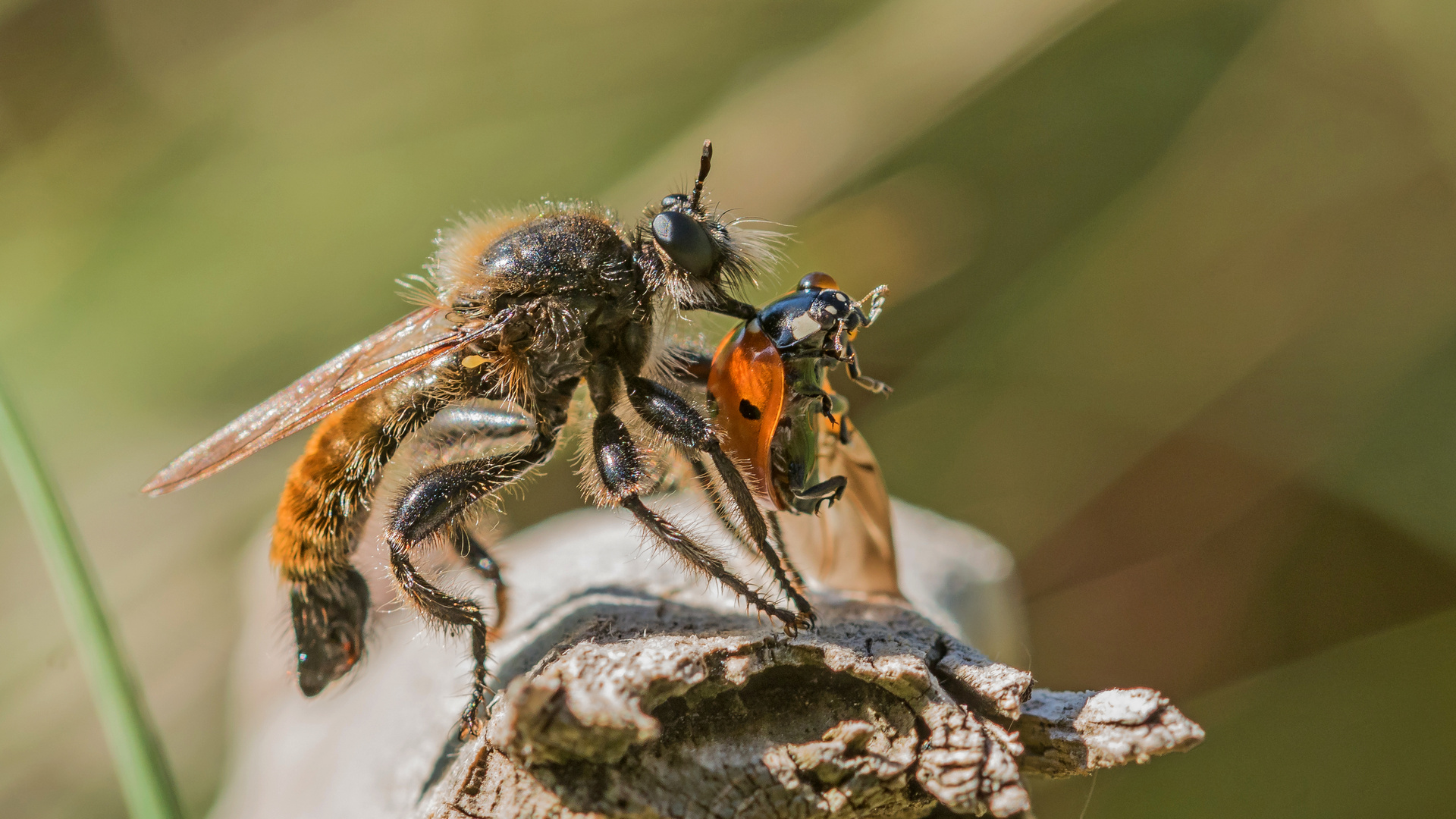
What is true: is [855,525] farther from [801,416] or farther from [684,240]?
[684,240]

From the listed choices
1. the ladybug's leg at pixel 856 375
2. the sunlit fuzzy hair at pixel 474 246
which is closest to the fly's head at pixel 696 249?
the sunlit fuzzy hair at pixel 474 246

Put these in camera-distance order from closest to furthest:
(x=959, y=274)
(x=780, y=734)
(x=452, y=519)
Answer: (x=780, y=734) → (x=452, y=519) → (x=959, y=274)

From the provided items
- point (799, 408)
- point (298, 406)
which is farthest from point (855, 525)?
point (298, 406)

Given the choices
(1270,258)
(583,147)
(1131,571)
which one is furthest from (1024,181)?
(583,147)

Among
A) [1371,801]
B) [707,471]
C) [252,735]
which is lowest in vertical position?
[1371,801]

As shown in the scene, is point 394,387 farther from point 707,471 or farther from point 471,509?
point 707,471

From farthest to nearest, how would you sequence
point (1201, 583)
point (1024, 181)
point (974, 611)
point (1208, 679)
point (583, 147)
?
point (583, 147) < point (1024, 181) < point (1201, 583) < point (1208, 679) < point (974, 611)

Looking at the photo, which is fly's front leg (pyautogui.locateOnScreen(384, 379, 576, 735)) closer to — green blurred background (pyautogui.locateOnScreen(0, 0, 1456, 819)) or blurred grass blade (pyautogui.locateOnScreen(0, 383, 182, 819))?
blurred grass blade (pyautogui.locateOnScreen(0, 383, 182, 819))
